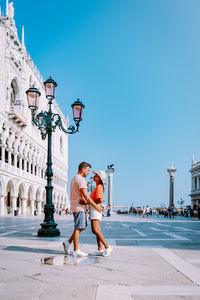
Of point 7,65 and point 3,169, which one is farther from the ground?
point 7,65

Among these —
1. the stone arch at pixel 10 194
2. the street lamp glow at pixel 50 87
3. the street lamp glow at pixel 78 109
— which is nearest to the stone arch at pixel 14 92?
the stone arch at pixel 10 194

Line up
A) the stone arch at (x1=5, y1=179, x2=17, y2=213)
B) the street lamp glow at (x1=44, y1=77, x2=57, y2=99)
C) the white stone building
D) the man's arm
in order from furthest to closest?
1. the stone arch at (x1=5, y1=179, x2=17, y2=213)
2. the white stone building
3. the street lamp glow at (x1=44, y1=77, x2=57, y2=99)
4. the man's arm

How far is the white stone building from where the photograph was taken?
34031mm

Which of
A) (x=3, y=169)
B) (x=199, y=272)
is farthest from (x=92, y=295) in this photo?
(x=3, y=169)

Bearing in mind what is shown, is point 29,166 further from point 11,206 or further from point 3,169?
point 3,169

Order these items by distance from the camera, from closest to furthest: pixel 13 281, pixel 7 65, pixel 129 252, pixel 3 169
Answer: pixel 13 281 → pixel 129 252 → pixel 3 169 → pixel 7 65

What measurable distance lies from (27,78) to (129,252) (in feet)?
136

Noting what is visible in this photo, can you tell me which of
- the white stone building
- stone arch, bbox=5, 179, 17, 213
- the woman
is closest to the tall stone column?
the white stone building

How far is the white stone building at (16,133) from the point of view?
3403 centimetres

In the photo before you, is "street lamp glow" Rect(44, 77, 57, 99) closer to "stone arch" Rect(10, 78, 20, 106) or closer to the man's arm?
the man's arm

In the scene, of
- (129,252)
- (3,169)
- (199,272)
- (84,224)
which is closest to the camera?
(199,272)

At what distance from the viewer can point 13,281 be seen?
12.4ft

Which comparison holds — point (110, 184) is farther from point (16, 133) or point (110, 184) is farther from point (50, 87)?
point (50, 87)

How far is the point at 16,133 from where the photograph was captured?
37969 mm
